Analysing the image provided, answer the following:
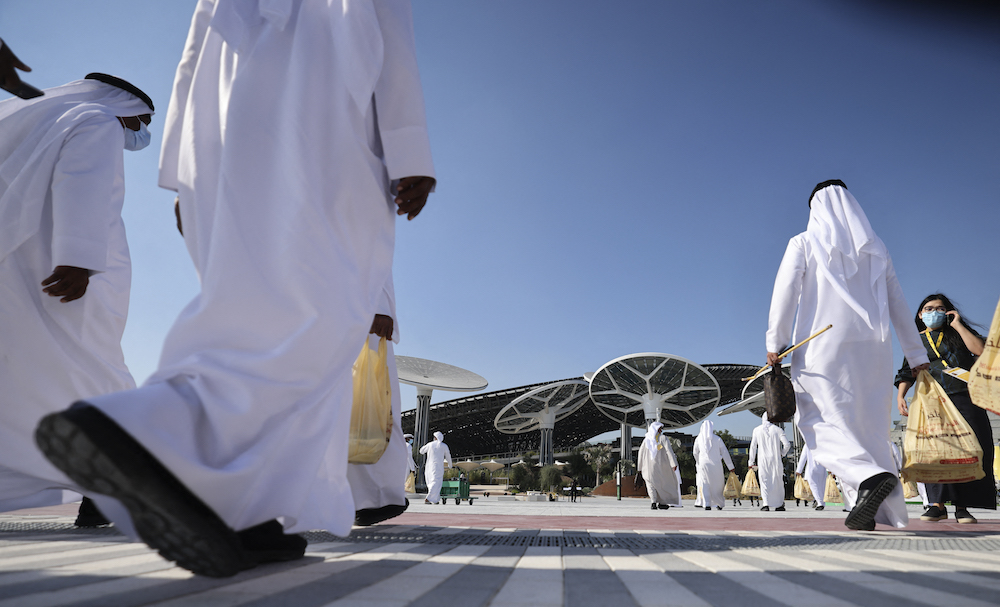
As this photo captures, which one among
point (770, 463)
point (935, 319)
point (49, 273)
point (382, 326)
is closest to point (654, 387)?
point (770, 463)

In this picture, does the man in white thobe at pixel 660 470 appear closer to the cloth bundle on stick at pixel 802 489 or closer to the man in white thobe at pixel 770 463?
the man in white thobe at pixel 770 463

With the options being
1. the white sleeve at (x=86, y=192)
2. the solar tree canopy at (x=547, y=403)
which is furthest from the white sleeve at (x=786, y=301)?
the solar tree canopy at (x=547, y=403)

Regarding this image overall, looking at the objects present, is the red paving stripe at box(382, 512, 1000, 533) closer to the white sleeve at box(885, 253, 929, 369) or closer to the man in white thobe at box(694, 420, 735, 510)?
the white sleeve at box(885, 253, 929, 369)

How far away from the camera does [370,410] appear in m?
3.19

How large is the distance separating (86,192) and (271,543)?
247 cm

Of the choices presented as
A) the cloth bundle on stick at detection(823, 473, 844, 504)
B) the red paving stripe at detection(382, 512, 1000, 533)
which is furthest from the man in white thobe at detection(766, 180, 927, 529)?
the cloth bundle on stick at detection(823, 473, 844, 504)

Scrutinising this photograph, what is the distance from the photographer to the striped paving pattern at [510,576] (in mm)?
1229

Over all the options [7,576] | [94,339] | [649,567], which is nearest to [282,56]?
[7,576]

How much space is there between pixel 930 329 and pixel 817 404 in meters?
2.39

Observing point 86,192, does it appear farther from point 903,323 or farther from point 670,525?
point 903,323

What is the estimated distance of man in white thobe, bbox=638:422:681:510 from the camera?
13078mm

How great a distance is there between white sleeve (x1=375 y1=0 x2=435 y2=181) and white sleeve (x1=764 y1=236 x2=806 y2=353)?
10.9ft

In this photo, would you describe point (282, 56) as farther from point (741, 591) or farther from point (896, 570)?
point (896, 570)

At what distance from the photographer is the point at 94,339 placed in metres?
3.30
